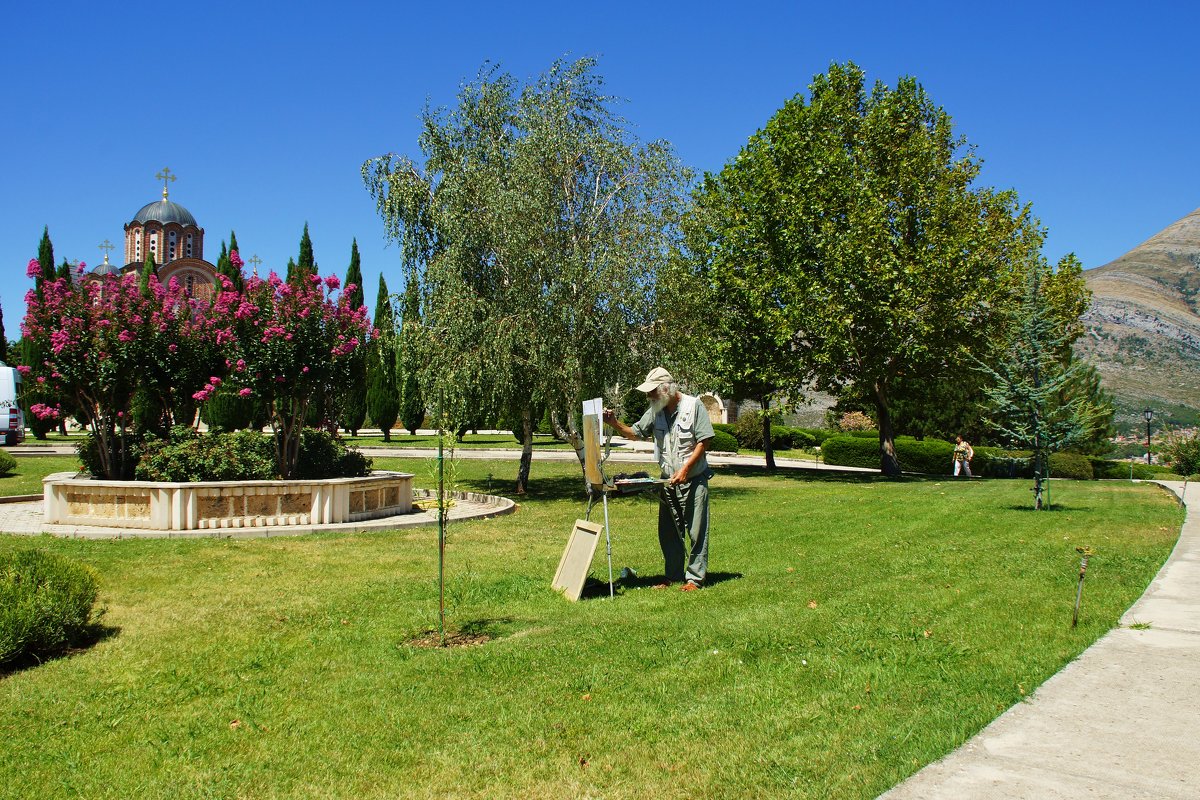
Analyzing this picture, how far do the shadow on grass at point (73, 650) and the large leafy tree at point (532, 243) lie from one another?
32.1 feet

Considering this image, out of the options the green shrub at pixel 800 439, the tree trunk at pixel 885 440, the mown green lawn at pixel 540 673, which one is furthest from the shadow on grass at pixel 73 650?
the green shrub at pixel 800 439

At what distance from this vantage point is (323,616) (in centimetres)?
666

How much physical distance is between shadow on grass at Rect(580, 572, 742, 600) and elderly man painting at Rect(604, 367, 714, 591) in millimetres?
188

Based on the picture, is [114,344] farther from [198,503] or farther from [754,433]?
[754,433]

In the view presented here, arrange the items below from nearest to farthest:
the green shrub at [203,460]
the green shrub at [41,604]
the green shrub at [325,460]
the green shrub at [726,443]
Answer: the green shrub at [41,604]
the green shrub at [203,460]
the green shrub at [325,460]
the green shrub at [726,443]

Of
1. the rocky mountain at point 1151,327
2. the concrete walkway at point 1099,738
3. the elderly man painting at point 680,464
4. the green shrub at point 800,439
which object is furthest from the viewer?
the rocky mountain at point 1151,327

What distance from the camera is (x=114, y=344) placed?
1288 centimetres

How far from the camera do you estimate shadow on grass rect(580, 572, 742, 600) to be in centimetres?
734

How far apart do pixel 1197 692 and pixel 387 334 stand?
1655 cm

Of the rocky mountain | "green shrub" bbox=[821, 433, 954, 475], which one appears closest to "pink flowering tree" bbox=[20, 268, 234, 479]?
"green shrub" bbox=[821, 433, 954, 475]

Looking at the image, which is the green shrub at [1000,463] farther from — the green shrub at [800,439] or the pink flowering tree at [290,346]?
the pink flowering tree at [290,346]

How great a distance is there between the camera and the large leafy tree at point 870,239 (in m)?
24.1

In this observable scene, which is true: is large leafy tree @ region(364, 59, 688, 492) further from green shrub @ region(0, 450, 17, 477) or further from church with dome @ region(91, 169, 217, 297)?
church with dome @ region(91, 169, 217, 297)

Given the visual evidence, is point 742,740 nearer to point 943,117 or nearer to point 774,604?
point 774,604
